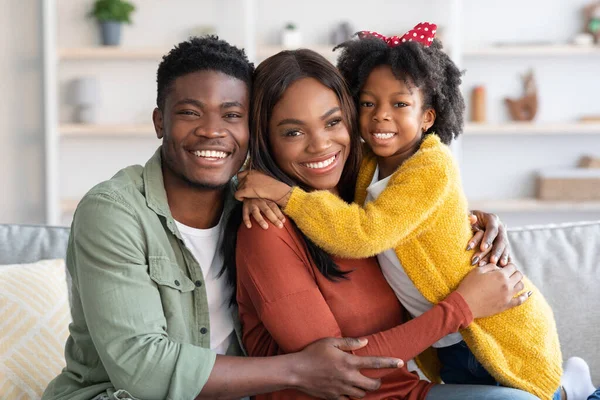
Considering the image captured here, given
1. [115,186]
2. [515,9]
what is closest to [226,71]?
[115,186]

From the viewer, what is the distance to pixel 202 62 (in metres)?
1.79

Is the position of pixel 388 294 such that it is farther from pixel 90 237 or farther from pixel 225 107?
pixel 90 237

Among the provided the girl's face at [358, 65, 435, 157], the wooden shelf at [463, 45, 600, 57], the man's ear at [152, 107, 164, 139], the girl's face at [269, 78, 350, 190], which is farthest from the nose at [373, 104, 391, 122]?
the wooden shelf at [463, 45, 600, 57]

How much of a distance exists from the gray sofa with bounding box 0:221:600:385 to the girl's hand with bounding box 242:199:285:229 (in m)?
0.79

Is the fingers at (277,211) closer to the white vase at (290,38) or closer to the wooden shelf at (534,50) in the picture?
the white vase at (290,38)

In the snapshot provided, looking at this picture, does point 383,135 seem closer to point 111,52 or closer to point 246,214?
point 246,214

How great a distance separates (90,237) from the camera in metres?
1.63

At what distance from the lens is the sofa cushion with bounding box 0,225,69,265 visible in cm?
223

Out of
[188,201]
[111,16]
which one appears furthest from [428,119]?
[111,16]

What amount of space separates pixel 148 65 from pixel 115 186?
3456 millimetres

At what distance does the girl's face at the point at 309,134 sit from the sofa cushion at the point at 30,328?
0.74m

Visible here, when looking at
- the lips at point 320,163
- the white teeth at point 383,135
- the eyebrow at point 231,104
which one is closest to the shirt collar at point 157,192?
the eyebrow at point 231,104

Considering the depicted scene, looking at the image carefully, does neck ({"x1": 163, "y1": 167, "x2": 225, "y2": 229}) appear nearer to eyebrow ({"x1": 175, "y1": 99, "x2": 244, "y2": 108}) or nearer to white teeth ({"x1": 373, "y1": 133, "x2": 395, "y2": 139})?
eyebrow ({"x1": 175, "y1": 99, "x2": 244, "y2": 108})

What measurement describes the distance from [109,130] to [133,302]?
3251 mm
